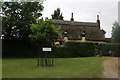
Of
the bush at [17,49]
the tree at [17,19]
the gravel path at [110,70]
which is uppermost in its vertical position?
the tree at [17,19]

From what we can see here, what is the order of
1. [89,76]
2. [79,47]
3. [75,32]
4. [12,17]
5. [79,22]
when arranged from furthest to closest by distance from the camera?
1. [79,22]
2. [75,32]
3. [12,17]
4. [79,47]
5. [89,76]

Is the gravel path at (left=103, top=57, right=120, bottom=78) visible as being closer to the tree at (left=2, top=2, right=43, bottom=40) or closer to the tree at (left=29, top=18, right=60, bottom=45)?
the tree at (left=29, top=18, right=60, bottom=45)

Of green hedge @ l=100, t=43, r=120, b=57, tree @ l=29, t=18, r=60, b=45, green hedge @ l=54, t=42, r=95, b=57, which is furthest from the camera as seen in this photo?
green hedge @ l=100, t=43, r=120, b=57

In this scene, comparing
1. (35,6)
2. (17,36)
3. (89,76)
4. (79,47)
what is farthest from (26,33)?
(89,76)

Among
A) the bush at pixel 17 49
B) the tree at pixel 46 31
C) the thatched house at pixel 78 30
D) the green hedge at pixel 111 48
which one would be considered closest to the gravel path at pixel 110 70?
the tree at pixel 46 31

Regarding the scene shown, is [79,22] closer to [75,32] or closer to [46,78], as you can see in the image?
[75,32]

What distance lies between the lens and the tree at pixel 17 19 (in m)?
35.2

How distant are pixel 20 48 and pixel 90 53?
1179cm

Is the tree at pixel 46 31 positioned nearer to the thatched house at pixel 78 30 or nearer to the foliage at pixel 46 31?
the foliage at pixel 46 31

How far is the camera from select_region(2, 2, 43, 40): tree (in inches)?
1384

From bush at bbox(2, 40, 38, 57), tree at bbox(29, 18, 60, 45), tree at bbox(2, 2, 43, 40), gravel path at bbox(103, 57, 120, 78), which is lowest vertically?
gravel path at bbox(103, 57, 120, 78)

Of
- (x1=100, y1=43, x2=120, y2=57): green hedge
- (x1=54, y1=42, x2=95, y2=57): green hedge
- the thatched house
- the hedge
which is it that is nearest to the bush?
the hedge

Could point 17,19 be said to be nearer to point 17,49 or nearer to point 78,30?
point 17,49

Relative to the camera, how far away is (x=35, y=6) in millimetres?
37094
